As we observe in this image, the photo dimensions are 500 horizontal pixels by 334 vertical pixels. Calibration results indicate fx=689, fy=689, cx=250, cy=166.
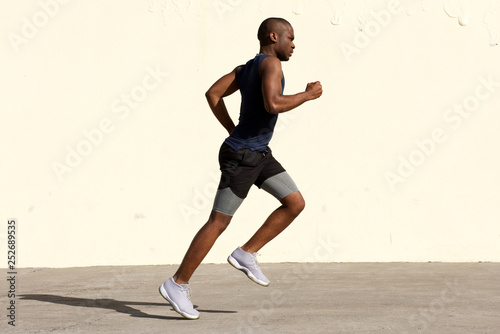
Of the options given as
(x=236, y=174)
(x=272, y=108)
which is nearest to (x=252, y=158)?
(x=236, y=174)

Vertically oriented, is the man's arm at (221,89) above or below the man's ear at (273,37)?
below

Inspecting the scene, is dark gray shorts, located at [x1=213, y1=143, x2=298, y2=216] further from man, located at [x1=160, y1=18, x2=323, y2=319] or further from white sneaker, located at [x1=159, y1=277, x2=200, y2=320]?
white sneaker, located at [x1=159, y1=277, x2=200, y2=320]

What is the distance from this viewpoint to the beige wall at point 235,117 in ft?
20.6

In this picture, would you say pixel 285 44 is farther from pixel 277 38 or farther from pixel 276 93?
pixel 276 93

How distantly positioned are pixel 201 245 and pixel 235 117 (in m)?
2.61

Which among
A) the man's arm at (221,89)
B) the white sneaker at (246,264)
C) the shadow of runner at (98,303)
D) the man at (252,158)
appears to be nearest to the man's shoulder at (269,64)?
the man at (252,158)

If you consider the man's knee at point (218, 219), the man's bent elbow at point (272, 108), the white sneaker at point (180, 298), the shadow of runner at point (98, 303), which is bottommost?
the shadow of runner at point (98, 303)

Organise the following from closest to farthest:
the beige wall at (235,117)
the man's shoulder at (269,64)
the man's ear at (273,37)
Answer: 1. the man's shoulder at (269,64)
2. the man's ear at (273,37)
3. the beige wall at (235,117)

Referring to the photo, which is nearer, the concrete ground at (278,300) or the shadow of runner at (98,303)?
the concrete ground at (278,300)

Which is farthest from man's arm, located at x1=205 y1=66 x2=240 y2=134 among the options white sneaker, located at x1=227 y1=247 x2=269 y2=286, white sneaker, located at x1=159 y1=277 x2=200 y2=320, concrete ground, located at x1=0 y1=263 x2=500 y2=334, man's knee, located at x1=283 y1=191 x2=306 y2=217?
concrete ground, located at x1=0 y1=263 x2=500 y2=334

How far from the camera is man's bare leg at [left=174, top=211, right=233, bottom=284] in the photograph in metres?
3.87

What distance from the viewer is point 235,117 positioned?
6.32 metres

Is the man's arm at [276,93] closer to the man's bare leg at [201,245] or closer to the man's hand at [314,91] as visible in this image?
the man's hand at [314,91]

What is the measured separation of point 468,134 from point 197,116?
98.3 inches
